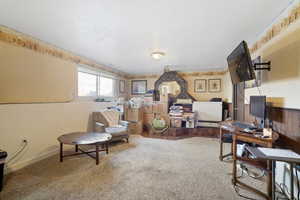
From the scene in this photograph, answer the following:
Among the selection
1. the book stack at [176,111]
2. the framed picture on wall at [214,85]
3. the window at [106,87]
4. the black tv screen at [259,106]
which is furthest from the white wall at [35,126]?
the framed picture on wall at [214,85]

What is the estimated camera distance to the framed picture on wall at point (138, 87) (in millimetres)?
5867

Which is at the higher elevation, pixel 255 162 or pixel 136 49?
pixel 136 49

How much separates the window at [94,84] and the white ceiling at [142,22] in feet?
3.15

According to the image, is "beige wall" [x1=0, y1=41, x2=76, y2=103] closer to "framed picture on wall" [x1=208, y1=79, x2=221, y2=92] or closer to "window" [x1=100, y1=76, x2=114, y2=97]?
"window" [x1=100, y1=76, x2=114, y2=97]

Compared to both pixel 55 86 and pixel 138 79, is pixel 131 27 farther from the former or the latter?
pixel 138 79

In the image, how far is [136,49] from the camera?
308cm

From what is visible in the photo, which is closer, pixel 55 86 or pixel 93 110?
pixel 55 86

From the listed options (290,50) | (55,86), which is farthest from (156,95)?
(290,50)

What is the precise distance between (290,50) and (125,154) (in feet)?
10.1

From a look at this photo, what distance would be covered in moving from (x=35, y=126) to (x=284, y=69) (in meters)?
3.89

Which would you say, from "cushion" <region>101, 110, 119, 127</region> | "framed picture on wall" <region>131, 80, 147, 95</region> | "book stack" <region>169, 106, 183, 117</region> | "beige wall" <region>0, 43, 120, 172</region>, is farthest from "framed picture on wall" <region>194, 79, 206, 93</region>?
"beige wall" <region>0, 43, 120, 172</region>

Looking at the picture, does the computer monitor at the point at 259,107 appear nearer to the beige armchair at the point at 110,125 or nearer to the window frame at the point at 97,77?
the beige armchair at the point at 110,125

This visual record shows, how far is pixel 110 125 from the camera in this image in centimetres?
390

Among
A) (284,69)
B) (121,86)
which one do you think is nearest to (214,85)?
(284,69)
